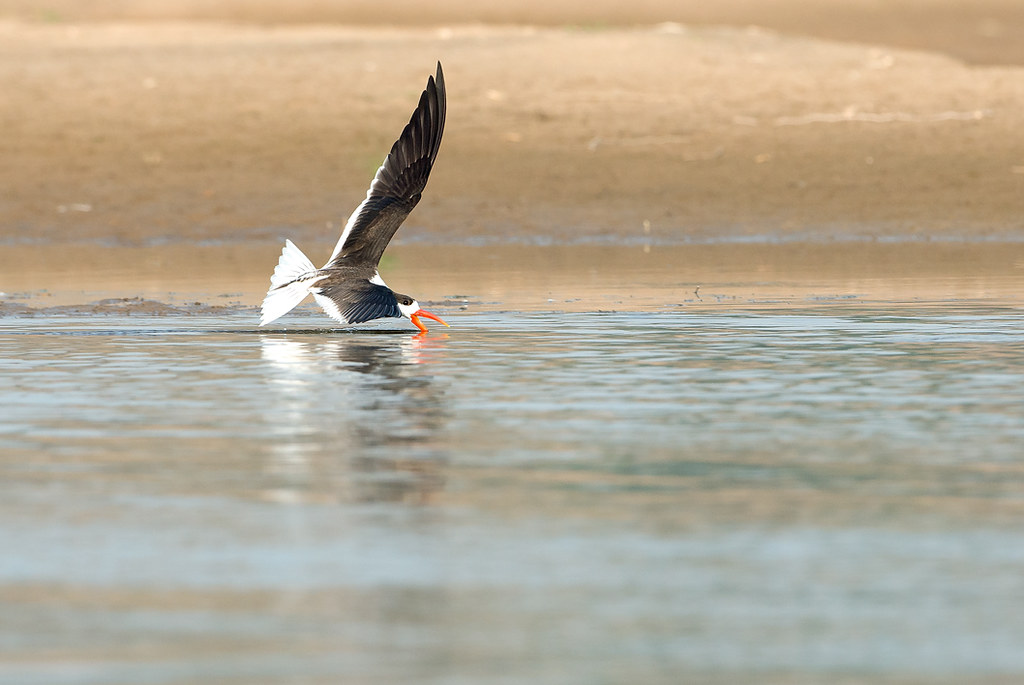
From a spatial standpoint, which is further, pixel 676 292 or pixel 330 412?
pixel 676 292

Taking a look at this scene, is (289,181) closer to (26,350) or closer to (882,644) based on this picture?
(26,350)

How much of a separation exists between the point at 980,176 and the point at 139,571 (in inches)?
804

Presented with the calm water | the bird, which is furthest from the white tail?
the calm water

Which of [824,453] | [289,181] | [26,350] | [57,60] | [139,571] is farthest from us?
[57,60]

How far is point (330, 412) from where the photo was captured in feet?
30.0

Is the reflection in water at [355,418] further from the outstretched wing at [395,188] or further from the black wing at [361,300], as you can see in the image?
the outstretched wing at [395,188]

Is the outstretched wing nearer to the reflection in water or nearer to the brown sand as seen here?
the reflection in water

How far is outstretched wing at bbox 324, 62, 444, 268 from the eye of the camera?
13117mm

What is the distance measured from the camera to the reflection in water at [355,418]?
7.25m

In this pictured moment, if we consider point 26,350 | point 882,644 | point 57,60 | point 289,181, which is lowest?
point 882,644

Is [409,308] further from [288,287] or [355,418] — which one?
[355,418]

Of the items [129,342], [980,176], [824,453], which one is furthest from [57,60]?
[824,453]

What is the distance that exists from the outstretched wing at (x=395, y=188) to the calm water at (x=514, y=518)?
1721 millimetres

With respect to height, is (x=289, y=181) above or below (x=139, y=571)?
above
